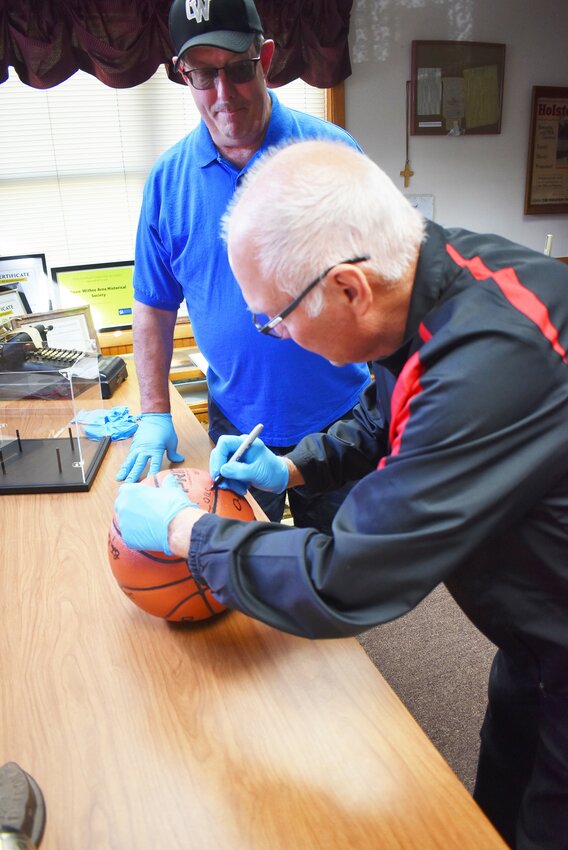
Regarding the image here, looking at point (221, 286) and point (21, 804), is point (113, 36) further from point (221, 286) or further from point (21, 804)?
point (21, 804)

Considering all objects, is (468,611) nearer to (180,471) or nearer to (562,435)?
(562,435)

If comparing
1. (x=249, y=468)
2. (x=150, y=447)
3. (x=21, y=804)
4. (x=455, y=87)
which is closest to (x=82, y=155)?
(x=455, y=87)

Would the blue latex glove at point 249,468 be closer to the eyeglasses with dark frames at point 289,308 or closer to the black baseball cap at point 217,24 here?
the eyeglasses with dark frames at point 289,308

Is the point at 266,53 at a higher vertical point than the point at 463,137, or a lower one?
higher

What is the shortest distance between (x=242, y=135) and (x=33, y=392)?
943 millimetres

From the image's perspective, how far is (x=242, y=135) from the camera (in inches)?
61.6

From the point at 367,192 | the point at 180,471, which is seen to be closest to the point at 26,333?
the point at 180,471

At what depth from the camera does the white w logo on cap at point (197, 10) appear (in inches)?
54.9

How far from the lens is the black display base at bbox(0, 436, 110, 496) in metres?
1.62

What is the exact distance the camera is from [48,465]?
173 cm

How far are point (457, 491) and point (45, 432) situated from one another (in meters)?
1.46

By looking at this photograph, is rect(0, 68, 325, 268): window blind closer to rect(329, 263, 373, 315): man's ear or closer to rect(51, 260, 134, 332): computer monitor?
rect(51, 260, 134, 332): computer monitor

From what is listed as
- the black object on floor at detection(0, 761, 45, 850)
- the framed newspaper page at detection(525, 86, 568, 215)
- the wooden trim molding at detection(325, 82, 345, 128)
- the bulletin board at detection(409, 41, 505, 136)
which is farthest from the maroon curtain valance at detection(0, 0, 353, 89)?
the black object on floor at detection(0, 761, 45, 850)

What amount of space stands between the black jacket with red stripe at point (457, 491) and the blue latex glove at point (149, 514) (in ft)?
0.37
